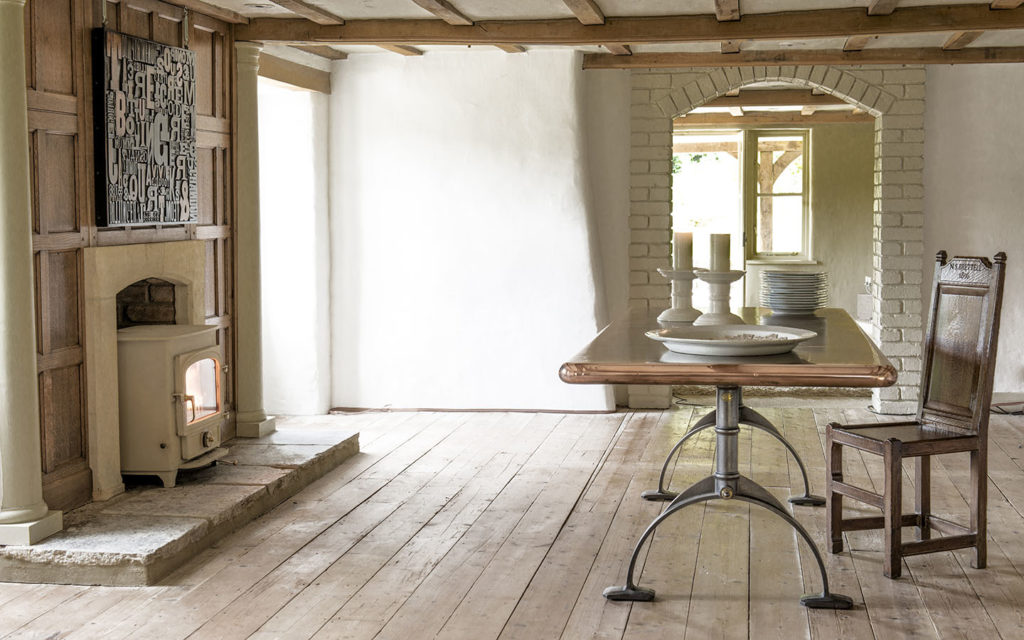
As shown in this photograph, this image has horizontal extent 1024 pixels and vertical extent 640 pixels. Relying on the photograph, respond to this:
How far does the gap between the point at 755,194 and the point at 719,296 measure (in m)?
7.93

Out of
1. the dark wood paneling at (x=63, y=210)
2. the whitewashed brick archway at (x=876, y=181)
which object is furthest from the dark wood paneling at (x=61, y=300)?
Answer: the whitewashed brick archway at (x=876, y=181)

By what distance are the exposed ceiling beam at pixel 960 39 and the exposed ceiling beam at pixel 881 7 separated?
2.52 feet

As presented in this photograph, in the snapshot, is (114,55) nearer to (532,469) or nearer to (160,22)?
(160,22)

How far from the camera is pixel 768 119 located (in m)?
10.8

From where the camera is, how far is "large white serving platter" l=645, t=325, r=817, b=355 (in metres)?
3.05

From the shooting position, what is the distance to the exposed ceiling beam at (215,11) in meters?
4.85

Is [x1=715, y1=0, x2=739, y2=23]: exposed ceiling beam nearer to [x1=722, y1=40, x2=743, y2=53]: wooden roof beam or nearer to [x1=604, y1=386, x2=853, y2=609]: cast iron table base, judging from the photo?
[x1=722, y1=40, x2=743, y2=53]: wooden roof beam

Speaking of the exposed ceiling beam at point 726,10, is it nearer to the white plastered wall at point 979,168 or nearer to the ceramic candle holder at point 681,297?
the ceramic candle holder at point 681,297

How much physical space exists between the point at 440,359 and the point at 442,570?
3.25 metres

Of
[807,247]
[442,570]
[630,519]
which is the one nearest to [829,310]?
[630,519]

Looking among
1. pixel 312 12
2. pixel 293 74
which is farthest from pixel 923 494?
pixel 293 74

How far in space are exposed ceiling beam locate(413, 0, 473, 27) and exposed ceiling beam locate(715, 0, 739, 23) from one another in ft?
3.82

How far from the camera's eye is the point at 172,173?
186 inches

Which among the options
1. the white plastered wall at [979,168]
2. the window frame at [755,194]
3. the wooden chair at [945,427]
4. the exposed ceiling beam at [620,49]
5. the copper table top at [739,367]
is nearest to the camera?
the copper table top at [739,367]
